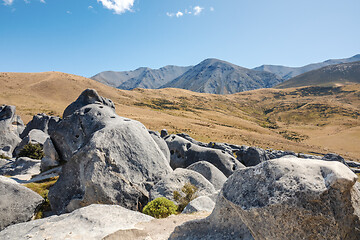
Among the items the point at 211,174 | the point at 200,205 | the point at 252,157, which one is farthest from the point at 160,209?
the point at 252,157

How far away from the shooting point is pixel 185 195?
15523 mm

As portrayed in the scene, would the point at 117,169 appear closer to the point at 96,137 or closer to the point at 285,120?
the point at 96,137

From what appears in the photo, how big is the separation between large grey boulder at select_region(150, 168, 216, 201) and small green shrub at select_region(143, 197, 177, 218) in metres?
1.77

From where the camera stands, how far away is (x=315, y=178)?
221 inches

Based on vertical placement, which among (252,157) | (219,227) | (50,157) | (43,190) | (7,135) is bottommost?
(252,157)

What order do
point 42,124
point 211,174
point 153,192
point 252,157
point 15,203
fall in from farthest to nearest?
point 42,124 < point 252,157 < point 211,174 < point 153,192 < point 15,203

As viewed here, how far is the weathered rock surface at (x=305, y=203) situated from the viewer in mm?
5316

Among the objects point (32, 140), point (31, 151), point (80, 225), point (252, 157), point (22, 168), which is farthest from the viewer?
point (252, 157)

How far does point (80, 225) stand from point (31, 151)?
29.0 metres

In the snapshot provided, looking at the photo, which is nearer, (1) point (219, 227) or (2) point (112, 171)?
(1) point (219, 227)

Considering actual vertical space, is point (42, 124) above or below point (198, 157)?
above

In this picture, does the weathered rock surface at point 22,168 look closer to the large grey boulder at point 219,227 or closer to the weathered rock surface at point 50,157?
the weathered rock surface at point 50,157

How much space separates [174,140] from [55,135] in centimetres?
1515

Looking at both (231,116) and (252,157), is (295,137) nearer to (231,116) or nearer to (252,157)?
(231,116)
